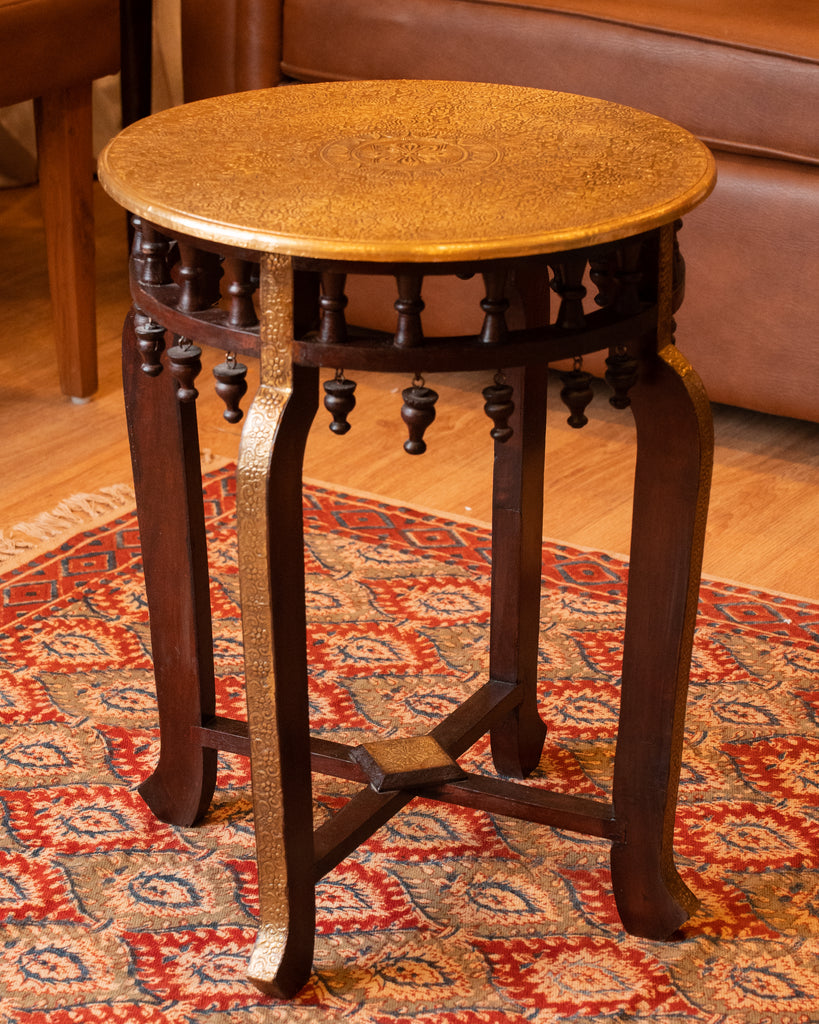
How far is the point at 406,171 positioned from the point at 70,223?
1.15 metres

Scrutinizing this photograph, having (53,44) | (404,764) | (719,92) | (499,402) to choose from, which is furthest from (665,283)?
(53,44)

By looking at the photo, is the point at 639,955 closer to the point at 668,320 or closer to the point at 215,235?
the point at 668,320

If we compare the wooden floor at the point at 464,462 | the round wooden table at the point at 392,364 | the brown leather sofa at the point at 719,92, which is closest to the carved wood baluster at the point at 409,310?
the round wooden table at the point at 392,364

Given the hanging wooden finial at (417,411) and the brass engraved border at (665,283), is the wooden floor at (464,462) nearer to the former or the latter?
the brass engraved border at (665,283)

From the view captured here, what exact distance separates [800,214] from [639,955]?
1022 mm

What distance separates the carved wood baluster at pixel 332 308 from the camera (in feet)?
2.65

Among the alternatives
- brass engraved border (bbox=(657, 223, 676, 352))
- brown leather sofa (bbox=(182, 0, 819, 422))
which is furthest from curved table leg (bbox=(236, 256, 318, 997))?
brown leather sofa (bbox=(182, 0, 819, 422))

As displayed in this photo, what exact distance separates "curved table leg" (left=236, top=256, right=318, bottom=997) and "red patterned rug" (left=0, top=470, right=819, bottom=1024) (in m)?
0.07

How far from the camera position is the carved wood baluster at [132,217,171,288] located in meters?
0.89

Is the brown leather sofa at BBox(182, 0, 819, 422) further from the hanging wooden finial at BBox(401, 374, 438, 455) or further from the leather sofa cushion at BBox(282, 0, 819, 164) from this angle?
the hanging wooden finial at BBox(401, 374, 438, 455)

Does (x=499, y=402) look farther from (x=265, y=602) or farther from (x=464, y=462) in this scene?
(x=464, y=462)

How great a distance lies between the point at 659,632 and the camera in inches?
39.1

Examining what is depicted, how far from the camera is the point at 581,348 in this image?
0.84m

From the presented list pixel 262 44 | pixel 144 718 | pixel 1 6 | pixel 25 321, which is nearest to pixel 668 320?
pixel 144 718
